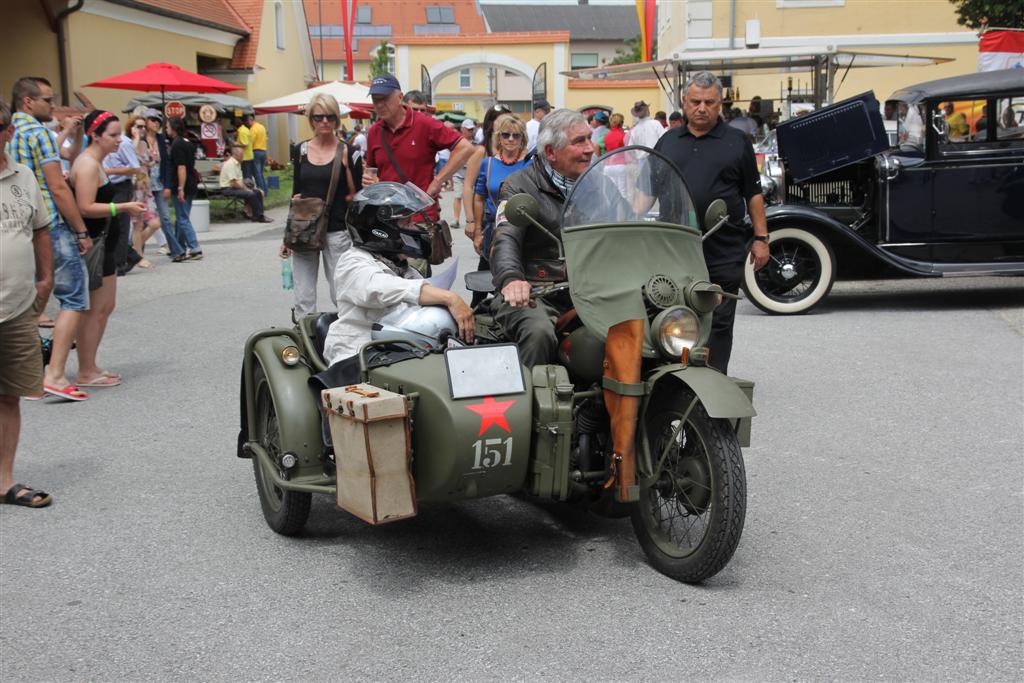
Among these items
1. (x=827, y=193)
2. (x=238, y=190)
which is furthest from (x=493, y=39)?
(x=827, y=193)

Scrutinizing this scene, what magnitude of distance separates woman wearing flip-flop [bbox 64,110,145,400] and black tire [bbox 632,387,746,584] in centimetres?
460

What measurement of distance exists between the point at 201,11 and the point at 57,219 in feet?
86.5

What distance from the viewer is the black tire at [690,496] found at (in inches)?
153

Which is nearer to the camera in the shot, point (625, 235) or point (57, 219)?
point (625, 235)

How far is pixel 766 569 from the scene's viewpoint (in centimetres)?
432

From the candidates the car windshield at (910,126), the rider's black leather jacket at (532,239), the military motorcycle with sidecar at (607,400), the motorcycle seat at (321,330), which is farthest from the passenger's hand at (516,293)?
the car windshield at (910,126)

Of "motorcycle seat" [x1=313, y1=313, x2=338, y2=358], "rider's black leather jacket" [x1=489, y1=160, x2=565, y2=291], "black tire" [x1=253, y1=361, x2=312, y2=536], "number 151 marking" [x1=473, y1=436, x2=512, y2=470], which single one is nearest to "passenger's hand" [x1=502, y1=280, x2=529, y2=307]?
"rider's black leather jacket" [x1=489, y1=160, x2=565, y2=291]

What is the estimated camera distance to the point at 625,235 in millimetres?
4273

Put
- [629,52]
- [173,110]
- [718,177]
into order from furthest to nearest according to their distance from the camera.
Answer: [629,52] → [173,110] → [718,177]

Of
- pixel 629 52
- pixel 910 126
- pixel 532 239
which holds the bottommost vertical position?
pixel 532 239

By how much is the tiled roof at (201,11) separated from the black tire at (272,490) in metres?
22.3

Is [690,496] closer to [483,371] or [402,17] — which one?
[483,371]

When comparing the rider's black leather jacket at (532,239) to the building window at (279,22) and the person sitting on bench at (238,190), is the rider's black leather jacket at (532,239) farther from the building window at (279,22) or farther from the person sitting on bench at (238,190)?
the building window at (279,22)

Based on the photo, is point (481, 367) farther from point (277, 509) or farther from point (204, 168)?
point (204, 168)
